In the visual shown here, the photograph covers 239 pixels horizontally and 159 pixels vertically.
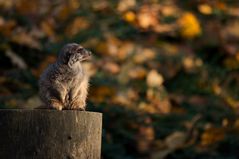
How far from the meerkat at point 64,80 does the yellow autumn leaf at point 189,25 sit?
497cm

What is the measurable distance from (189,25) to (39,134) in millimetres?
5735

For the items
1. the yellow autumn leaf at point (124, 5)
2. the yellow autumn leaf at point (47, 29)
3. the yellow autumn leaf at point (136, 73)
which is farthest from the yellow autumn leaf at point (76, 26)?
the yellow autumn leaf at point (136, 73)

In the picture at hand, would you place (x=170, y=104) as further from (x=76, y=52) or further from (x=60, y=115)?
(x=60, y=115)

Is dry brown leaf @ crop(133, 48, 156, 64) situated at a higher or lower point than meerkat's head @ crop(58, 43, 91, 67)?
higher

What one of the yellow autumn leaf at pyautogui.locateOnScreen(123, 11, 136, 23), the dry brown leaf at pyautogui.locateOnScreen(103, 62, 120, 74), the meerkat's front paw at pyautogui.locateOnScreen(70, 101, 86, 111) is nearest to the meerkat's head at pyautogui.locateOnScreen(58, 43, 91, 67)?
the meerkat's front paw at pyautogui.locateOnScreen(70, 101, 86, 111)

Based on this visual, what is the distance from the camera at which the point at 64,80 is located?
3725mm

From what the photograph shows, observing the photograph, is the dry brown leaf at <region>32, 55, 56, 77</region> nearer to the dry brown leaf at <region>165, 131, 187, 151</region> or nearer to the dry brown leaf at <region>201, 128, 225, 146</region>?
the dry brown leaf at <region>165, 131, 187, 151</region>

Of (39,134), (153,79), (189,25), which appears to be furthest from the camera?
(189,25)

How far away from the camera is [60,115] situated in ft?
10.4

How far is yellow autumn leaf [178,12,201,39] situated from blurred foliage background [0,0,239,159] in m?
0.01

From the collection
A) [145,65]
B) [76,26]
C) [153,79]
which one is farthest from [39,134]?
[145,65]

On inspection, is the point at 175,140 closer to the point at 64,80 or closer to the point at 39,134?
the point at 64,80

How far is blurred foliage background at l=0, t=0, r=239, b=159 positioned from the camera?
6.93 metres

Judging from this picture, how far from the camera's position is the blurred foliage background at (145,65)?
6.93 metres
